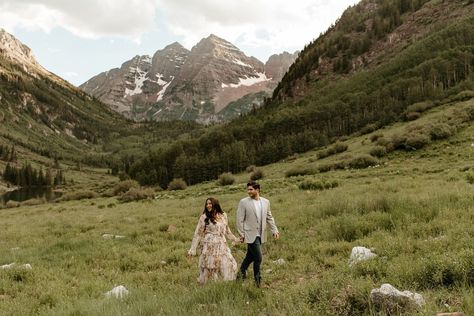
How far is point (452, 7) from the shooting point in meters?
148

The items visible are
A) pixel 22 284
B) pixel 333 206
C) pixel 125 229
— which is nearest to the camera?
pixel 22 284

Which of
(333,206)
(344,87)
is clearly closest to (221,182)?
(333,206)

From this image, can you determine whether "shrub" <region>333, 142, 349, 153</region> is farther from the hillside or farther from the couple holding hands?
the couple holding hands

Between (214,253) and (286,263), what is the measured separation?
2.41 m

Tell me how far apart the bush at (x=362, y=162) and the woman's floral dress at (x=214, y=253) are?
109 ft

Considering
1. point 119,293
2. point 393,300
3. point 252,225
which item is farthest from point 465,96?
point 119,293

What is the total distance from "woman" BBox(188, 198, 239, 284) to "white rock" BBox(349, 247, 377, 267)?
3.08m

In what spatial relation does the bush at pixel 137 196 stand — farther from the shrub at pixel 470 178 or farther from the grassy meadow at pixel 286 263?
the shrub at pixel 470 178

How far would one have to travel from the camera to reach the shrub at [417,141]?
42250mm

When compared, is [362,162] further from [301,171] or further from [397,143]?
[301,171]

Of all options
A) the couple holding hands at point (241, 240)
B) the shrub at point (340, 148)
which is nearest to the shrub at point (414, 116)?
the shrub at point (340, 148)

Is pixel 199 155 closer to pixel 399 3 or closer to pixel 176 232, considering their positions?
pixel 176 232

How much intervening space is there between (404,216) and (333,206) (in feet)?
14.5

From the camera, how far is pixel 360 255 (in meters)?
10.4
